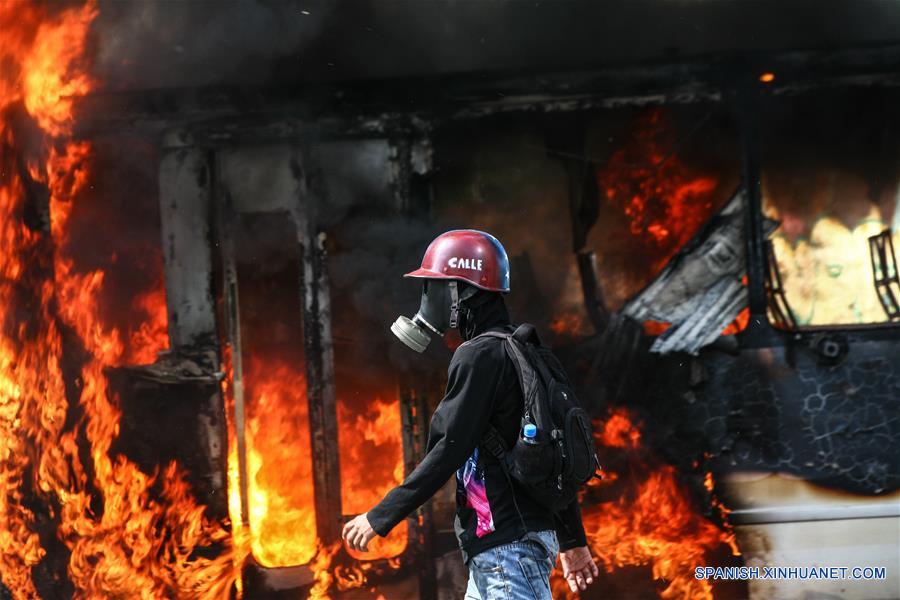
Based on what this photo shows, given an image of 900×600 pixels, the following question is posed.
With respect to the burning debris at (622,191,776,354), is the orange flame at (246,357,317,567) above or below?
below

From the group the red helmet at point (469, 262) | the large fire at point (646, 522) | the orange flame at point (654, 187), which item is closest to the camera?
the red helmet at point (469, 262)

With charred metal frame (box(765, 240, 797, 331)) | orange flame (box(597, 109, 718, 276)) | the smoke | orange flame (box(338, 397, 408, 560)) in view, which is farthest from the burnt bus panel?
the smoke

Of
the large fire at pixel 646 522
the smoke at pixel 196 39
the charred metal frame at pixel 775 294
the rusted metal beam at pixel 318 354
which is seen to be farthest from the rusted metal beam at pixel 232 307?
the charred metal frame at pixel 775 294

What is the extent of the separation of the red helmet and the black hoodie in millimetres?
281

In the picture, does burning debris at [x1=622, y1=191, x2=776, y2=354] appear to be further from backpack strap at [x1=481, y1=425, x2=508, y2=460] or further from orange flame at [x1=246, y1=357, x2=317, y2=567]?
backpack strap at [x1=481, y1=425, x2=508, y2=460]

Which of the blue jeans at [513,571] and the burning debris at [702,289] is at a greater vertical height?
the burning debris at [702,289]

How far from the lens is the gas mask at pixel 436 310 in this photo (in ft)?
11.0

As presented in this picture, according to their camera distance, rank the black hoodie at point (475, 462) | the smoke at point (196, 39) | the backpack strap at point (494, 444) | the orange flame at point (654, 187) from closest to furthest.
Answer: the black hoodie at point (475, 462), the backpack strap at point (494, 444), the orange flame at point (654, 187), the smoke at point (196, 39)

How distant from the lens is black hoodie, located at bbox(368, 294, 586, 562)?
2979 mm

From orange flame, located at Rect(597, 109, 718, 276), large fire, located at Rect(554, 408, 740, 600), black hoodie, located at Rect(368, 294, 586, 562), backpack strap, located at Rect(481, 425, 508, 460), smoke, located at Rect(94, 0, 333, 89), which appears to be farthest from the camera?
smoke, located at Rect(94, 0, 333, 89)

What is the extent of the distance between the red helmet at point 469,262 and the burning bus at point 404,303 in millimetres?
2404

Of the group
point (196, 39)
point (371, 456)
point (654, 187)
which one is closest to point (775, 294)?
point (654, 187)

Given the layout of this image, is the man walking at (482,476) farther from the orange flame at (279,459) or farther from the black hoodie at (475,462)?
the orange flame at (279,459)

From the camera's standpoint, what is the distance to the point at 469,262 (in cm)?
331
